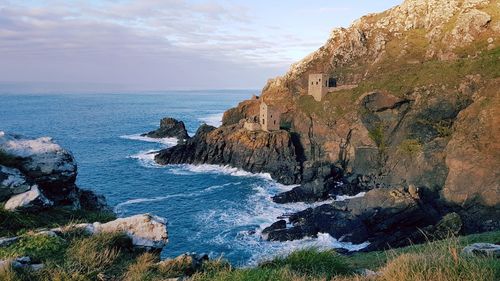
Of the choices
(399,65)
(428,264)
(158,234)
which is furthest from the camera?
(399,65)

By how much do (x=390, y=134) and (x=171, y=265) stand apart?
5504 centimetres

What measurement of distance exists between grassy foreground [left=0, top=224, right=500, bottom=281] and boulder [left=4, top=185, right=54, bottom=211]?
1.19m

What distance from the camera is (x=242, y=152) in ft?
214

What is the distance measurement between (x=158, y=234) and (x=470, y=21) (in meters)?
77.9

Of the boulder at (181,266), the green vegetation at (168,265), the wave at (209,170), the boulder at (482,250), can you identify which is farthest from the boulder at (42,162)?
the wave at (209,170)

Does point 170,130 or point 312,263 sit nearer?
point 312,263

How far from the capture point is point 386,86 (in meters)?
64.7

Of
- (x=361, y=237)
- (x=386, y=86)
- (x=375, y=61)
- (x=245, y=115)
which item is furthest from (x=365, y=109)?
(x=361, y=237)

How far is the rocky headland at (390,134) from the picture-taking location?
37.8 meters

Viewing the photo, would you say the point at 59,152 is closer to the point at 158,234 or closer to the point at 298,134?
the point at 158,234

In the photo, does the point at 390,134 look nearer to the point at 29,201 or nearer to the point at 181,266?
the point at 181,266

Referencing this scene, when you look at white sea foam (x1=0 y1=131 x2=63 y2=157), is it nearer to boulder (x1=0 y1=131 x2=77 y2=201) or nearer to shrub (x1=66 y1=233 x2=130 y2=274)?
boulder (x1=0 y1=131 x2=77 y2=201)

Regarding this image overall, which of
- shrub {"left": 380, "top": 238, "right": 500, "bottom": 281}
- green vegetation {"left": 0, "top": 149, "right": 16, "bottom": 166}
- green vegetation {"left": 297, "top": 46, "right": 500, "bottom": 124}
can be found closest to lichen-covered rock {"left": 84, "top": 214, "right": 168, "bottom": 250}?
green vegetation {"left": 0, "top": 149, "right": 16, "bottom": 166}

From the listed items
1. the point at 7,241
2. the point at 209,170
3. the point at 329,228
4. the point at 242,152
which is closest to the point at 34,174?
the point at 7,241
